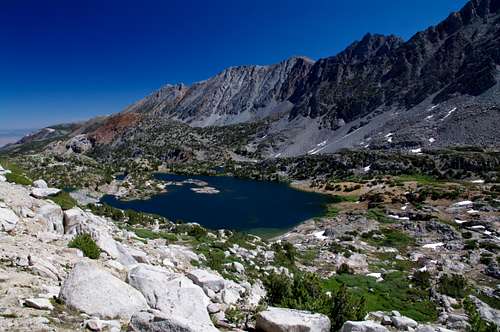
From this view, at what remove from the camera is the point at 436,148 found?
464 feet

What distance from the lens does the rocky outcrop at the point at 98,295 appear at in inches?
392

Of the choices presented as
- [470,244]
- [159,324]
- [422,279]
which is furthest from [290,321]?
[470,244]

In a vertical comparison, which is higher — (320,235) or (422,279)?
(422,279)

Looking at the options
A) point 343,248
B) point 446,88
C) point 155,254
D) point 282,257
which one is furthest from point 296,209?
point 446,88

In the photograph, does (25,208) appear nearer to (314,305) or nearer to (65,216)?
(65,216)

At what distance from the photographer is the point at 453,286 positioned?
1277 inches

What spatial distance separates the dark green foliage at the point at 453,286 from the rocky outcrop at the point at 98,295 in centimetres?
2994

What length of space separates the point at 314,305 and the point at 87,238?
978 cm

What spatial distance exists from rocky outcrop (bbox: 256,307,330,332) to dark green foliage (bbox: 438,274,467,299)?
2585 centimetres

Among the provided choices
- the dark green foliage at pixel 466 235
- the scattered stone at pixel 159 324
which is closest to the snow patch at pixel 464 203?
the dark green foliage at pixel 466 235

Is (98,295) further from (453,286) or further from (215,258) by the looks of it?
(453,286)

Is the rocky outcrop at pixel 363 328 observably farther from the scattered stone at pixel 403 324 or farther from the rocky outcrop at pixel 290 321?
the scattered stone at pixel 403 324

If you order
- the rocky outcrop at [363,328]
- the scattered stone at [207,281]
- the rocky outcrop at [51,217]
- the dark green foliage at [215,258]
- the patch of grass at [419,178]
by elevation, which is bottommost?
the dark green foliage at [215,258]

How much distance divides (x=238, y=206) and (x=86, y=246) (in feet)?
268
